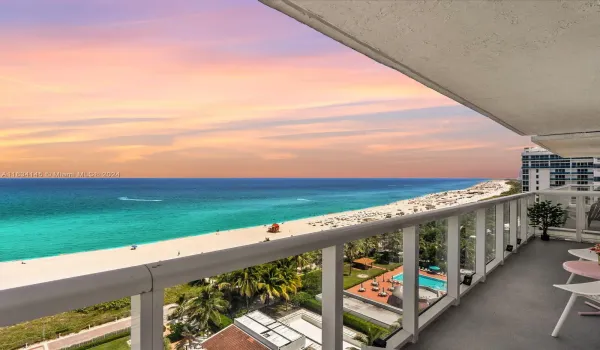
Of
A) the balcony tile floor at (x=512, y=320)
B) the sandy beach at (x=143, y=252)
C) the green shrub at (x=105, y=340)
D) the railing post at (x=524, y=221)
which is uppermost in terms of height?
the green shrub at (x=105, y=340)

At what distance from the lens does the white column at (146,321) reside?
962 millimetres

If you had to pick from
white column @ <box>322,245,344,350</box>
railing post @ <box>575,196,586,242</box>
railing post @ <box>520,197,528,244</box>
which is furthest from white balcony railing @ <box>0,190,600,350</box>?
railing post @ <box>575,196,586,242</box>

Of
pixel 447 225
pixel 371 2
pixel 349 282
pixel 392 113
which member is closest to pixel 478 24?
pixel 371 2

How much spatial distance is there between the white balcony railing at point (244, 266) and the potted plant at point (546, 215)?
3.90 metres

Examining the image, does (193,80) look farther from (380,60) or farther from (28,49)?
(380,60)

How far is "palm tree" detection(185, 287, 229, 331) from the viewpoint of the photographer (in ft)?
3.78

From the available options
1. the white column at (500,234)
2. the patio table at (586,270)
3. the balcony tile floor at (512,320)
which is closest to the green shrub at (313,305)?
the balcony tile floor at (512,320)

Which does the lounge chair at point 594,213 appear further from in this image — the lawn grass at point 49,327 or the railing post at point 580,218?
the lawn grass at point 49,327

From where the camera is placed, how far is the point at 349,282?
1.89 meters

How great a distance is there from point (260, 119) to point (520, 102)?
4292 centimetres

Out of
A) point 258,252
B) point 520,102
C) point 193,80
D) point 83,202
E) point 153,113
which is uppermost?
point 193,80

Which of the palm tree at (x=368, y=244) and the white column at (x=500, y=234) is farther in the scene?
the white column at (x=500, y=234)

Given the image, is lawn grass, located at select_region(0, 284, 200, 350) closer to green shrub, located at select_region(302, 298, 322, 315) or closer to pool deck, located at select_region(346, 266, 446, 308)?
green shrub, located at select_region(302, 298, 322, 315)

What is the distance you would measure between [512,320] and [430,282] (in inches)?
33.0
